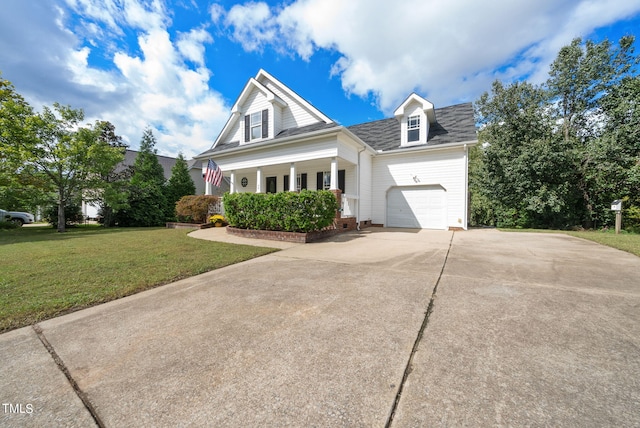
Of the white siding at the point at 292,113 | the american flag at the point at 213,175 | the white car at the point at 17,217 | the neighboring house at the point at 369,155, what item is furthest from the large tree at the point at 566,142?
the white car at the point at 17,217

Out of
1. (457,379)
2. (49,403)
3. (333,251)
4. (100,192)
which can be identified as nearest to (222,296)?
(49,403)

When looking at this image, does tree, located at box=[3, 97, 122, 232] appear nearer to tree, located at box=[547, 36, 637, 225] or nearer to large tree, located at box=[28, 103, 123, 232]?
large tree, located at box=[28, 103, 123, 232]

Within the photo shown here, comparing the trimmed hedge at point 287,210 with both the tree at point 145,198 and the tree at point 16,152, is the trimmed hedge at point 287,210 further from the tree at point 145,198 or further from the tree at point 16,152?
the tree at point 16,152

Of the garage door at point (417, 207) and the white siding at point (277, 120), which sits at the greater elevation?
the white siding at point (277, 120)

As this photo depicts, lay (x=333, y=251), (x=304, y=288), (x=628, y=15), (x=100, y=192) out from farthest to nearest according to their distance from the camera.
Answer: (x=100, y=192) < (x=628, y=15) < (x=333, y=251) < (x=304, y=288)

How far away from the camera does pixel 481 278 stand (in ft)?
13.4

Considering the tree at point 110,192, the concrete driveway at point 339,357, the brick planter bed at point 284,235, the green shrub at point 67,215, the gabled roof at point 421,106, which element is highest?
the gabled roof at point 421,106

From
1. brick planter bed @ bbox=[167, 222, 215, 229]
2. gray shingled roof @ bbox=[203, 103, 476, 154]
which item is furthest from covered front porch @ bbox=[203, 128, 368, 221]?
brick planter bed @ bbox=[167, 222, 215, 229]

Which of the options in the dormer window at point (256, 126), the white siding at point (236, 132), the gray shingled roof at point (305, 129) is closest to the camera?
the gray shingled roof at point (305, 129)

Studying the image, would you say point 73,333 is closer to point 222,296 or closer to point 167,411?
point 222,296

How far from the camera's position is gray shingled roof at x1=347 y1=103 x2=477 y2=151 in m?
12.3

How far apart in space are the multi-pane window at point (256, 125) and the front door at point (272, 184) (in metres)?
3.05

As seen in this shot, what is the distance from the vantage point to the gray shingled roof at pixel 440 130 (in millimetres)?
12289

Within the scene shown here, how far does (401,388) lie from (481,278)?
3.25 metres
